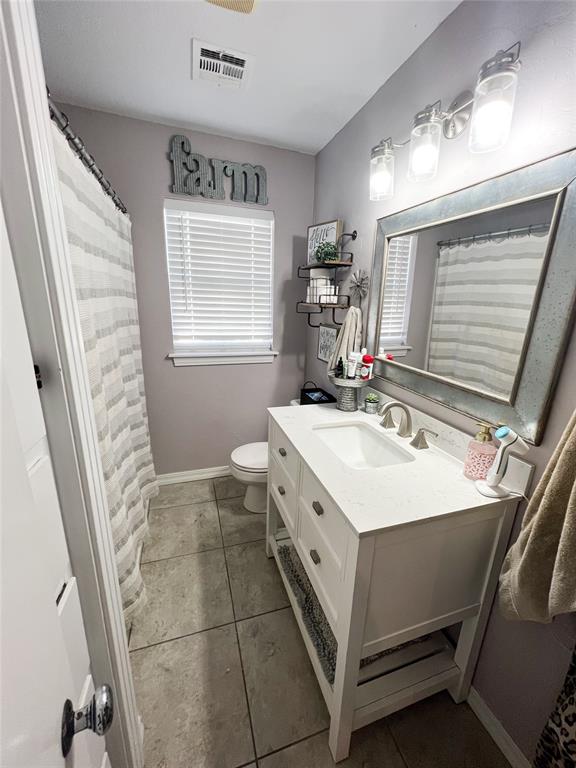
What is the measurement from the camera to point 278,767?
0.97m

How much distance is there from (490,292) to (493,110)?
0.51 m

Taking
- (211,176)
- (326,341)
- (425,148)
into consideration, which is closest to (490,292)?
(425,148)

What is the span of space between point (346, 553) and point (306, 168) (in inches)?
92.5

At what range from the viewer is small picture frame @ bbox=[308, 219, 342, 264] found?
1807 millimetres

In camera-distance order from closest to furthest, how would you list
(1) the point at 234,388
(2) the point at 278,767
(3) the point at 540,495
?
(3) the point at 540,495 → (2) the point at 278,767 → (1) the point at 234,388

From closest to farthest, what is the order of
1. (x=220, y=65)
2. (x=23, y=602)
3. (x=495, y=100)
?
(x=23, y=602), (x=495, y=100), (x=220, y=65)

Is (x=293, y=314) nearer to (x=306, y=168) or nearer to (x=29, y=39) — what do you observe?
(x=306, y=168)

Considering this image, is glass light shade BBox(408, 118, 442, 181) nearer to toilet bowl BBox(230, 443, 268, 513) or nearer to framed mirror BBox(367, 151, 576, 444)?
framed mirror BBox(367, 151, 576, 444)

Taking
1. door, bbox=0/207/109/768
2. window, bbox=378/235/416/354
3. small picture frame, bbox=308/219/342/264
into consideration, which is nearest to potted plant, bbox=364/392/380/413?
window, bbox=378/235/416/354

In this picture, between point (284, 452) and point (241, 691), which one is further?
point (284, 452)

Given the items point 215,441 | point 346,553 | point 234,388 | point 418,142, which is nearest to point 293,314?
point 234,388

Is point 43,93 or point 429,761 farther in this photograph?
point 429,761

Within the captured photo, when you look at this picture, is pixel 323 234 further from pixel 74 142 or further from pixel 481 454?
pixel 481 454

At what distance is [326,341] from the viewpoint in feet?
6.89
